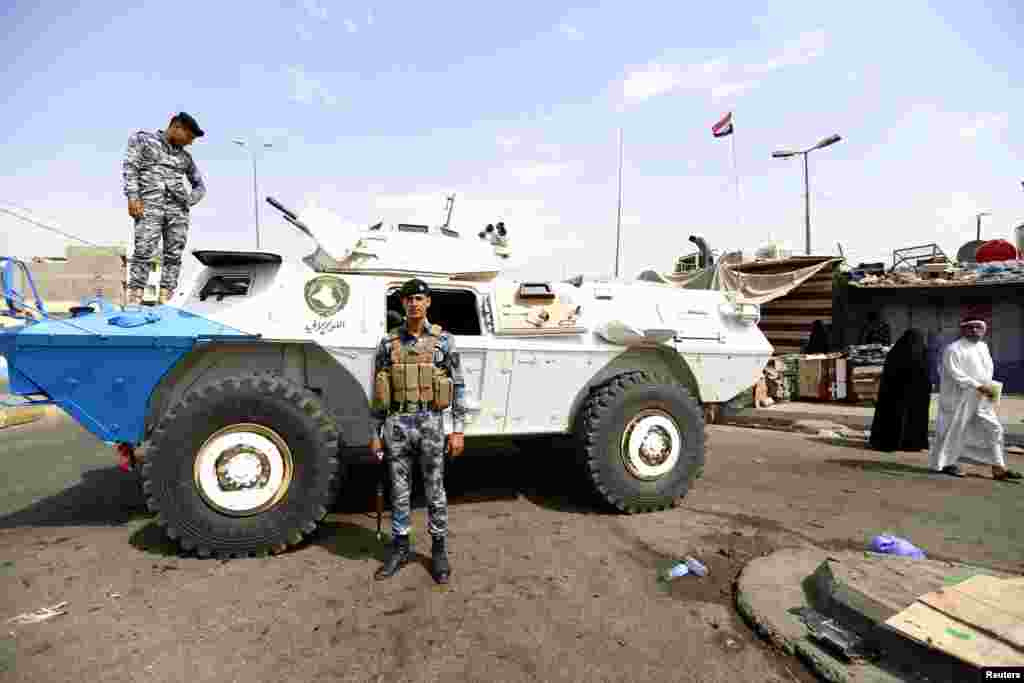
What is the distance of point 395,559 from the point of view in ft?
10.1

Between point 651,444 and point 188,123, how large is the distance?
14.4 feet

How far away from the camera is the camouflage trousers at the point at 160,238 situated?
3.98 meters

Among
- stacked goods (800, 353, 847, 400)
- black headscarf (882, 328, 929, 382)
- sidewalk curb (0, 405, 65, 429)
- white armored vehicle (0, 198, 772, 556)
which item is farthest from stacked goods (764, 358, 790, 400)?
sidewalk curb (0, 405, 65, 429)

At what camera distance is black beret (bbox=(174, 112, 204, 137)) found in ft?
13.8

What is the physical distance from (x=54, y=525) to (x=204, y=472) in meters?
1.66

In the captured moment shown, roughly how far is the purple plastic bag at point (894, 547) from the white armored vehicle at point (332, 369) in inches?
48.9

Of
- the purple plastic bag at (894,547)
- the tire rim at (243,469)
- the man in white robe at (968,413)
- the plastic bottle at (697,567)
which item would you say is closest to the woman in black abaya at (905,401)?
the man in white robe at (968,413)

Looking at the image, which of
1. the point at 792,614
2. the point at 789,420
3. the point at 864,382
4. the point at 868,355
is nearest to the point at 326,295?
the point at 792,614

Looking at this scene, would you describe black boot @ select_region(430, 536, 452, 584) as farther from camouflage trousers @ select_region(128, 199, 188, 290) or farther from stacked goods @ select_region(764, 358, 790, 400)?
stacked goods @ select_region(764, 358, 790, 400)

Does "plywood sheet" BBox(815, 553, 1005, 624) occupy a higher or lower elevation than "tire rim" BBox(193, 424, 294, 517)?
lower

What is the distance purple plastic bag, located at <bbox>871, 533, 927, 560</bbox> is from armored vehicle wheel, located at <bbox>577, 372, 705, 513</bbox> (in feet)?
4.01

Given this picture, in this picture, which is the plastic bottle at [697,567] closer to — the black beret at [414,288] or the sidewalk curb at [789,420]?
the black beret at [414,288]

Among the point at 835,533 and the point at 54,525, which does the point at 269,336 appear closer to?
the point at 54,525

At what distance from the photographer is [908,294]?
42.0 ft
